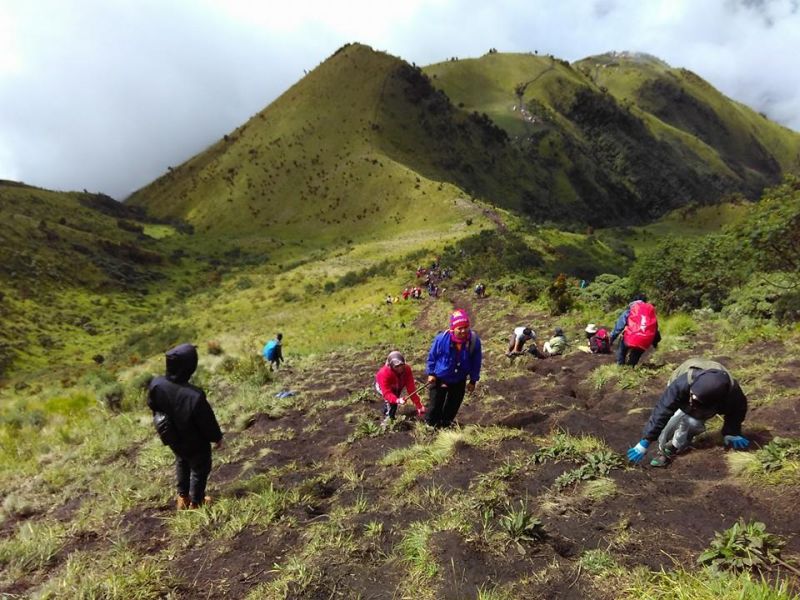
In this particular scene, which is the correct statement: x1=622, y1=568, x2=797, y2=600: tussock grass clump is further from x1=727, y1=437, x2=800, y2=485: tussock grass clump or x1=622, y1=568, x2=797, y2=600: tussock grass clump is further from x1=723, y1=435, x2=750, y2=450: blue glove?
x1=723, y1=435, x2=750, y2=450: blue glove

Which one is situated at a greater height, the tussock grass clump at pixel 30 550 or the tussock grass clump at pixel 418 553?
the tussock grass clump at pixel 418 553

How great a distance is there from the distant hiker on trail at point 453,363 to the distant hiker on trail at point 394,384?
2.49 feet

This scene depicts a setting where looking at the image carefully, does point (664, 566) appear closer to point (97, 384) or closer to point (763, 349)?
point (763, 349)

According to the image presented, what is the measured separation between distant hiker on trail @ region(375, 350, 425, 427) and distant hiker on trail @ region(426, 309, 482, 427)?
76cm

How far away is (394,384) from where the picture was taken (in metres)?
8.17

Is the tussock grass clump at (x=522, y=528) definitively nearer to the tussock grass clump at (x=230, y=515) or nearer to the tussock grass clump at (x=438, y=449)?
the tussock grass clump at (x=438, y=449)

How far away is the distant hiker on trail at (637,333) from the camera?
9.58m

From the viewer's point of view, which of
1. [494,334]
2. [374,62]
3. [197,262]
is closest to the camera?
[494,334]

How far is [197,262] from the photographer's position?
232 feet

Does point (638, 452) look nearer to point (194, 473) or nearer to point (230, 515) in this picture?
point (230, 515)

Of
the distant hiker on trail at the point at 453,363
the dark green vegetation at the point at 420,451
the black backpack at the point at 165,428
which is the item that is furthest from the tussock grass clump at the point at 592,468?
the black backpack at the point at 165,428

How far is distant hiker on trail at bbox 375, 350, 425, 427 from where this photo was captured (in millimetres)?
7930

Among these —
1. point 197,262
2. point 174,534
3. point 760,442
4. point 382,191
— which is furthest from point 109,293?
point 760,442

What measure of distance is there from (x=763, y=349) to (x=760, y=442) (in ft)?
18.8
